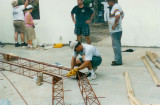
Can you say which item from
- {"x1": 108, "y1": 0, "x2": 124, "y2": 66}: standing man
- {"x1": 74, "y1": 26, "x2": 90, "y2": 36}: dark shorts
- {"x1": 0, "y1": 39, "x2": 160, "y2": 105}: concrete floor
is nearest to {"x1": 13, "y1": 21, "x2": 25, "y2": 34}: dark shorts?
{"x1": 74, "y1": 26, "x2": 90, "y2": 36}: dark shorts

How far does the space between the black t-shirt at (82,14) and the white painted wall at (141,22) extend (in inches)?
59.8

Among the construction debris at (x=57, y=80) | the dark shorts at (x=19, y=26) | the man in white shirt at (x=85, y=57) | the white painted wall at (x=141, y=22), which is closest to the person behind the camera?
the construction debris at (x=57, y=80)

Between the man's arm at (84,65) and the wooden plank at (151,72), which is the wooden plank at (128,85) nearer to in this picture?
the wooden plank at (151,72)

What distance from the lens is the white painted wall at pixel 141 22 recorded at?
31.8ft

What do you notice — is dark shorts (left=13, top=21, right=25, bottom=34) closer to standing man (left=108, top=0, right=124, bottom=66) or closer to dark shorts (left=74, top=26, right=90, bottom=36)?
dark shorts (left=74, top=26, right=90, bottom=36)

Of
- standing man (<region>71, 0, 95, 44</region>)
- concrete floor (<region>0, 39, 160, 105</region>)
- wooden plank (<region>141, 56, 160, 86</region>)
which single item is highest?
standing man (<region>71, 0, 95, 44</region>)

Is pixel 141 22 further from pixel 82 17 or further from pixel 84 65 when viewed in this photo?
pixel 84 65

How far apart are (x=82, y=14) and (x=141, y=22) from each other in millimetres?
2373

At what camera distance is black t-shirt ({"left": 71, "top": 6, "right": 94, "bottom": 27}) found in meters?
9.14

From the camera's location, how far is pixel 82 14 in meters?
9.22

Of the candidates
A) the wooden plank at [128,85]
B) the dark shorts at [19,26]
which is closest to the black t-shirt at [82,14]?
the dark shorts at [19,26]

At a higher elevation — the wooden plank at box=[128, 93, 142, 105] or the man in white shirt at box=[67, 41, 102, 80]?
the man in white shirt at box=[67, 41, 102, 80]

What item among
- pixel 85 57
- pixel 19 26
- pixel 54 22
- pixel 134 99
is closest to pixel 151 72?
pixel 85 57

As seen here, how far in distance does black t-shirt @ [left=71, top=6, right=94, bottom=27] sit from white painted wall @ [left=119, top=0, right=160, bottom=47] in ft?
4.99
